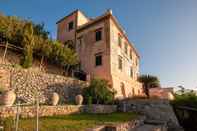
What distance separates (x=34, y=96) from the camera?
14.9 m

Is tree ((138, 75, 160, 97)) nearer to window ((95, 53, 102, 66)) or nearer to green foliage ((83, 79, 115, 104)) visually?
window ((95, 53, 102, 66))

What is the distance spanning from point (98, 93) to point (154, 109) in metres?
5.56

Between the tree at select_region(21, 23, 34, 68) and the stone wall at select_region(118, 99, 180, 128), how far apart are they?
9.60 m

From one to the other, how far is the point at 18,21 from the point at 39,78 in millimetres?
6045

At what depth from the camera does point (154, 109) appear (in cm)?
1784

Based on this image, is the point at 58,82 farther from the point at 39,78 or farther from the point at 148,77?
the point at 148,77

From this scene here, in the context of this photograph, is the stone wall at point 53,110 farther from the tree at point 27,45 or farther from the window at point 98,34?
the window at point 98,34

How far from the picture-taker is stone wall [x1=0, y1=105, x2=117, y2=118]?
9.66 metres

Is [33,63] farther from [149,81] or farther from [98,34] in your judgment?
[149,81]

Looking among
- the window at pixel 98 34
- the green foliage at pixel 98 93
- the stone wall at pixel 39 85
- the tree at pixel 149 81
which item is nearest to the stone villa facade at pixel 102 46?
the window at pixel 98 34

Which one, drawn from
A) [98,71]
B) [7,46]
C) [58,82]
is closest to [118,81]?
[98,71]

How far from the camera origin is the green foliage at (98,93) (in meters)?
17.1

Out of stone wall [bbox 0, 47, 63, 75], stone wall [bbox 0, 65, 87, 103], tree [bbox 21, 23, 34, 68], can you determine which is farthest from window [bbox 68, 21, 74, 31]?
stone wall [bbox 0, 65, 87, 103]

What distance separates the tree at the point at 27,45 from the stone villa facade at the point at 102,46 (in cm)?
715
